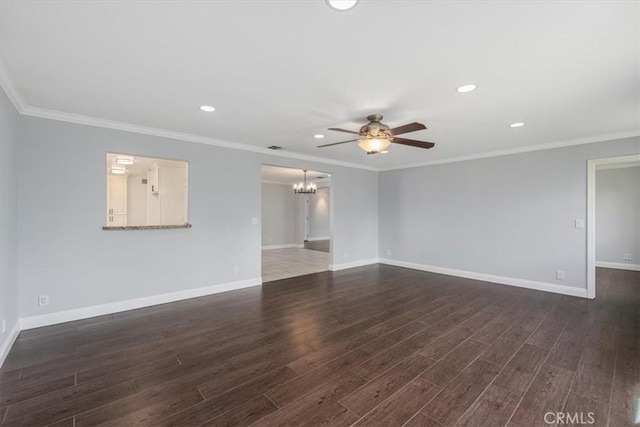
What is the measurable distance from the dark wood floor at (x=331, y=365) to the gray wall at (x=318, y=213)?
8.31m

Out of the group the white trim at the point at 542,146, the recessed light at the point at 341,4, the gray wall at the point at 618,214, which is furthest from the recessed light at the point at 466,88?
the gray wall at the point at 618,214

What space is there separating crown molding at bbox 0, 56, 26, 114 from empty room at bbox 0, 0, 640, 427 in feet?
0.07

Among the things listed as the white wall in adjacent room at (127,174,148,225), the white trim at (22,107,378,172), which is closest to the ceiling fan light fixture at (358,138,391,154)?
the white trim at (22,107,378,172)

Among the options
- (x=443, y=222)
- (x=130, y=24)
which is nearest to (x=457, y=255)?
(x=443, y=222)

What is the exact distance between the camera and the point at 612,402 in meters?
1.95

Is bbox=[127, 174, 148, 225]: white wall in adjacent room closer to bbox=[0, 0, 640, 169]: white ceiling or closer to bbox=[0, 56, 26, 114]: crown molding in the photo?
bbox=[0, 0, 640, 169]: white ceiling

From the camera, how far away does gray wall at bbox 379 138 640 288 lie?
175 inches

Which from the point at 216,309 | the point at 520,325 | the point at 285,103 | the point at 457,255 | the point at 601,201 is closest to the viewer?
the point at 285,103

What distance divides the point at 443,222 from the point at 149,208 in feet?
22.9

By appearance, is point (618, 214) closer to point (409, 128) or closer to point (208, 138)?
point (409, 128)

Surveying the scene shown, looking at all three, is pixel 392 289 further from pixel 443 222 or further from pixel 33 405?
pixel 33 405

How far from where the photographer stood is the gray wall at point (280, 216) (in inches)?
399

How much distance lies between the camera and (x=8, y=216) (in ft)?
8.71

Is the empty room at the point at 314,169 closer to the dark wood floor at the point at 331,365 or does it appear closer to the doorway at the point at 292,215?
the dark wood floor at the point at 331,365
